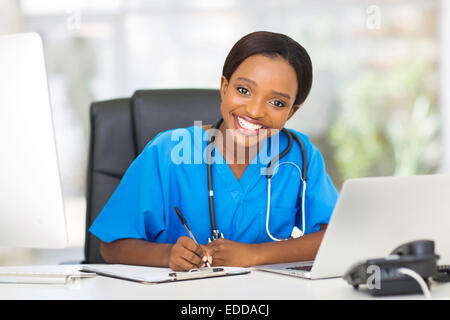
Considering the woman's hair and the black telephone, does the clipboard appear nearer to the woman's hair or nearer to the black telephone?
the black telephone

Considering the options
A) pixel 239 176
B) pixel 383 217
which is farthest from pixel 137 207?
pixel 383 217

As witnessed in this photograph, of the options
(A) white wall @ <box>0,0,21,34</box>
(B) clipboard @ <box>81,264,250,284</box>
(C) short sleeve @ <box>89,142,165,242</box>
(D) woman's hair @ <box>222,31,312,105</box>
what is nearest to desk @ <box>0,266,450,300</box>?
(B) clipboard @ <box>81,264,250,284</box>

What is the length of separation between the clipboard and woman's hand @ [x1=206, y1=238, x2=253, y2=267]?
0.22 ft

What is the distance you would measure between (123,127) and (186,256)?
0.61 meters

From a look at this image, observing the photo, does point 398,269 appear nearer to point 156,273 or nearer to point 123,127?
point 156,273

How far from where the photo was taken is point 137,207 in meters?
1.24

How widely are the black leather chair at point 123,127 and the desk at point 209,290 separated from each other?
57cm

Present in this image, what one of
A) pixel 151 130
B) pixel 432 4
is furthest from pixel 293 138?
pixel 432 4

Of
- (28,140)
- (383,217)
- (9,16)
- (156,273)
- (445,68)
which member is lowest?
(156,273)

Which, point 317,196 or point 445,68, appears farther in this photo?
point 445,68

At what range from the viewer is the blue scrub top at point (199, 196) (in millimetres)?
1243

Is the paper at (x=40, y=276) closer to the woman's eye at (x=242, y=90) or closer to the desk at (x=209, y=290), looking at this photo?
the desk at (x=209, y=290)

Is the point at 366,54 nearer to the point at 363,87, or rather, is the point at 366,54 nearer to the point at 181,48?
the point at 363,87

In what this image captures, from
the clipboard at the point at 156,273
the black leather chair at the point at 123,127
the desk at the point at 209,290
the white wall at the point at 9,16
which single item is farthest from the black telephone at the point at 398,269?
the white wall at the point at 9,16
